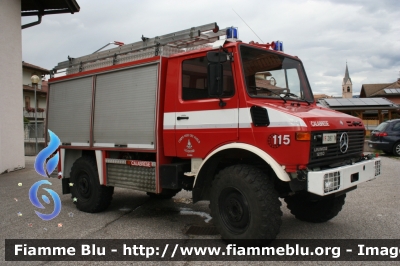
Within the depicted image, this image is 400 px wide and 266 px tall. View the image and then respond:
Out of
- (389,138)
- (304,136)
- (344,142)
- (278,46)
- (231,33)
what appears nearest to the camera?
(304,136)

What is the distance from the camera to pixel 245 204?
428 cm

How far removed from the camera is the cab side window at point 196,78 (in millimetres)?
4617

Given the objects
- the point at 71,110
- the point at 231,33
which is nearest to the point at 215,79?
the point at 231,33

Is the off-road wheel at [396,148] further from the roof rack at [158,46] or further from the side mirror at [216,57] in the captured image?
the side mirror at [216,57]

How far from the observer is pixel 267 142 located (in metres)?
4.20

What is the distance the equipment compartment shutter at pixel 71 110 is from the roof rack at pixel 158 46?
459 millimetres

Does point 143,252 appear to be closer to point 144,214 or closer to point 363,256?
point 144,214

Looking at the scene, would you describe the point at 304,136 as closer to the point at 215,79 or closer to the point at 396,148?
the point at 215,79

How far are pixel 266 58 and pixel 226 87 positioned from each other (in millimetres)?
885

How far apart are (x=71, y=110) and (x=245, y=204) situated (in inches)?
168

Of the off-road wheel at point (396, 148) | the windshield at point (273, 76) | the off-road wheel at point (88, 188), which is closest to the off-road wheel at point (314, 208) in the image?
the windshield at point (273, 76)

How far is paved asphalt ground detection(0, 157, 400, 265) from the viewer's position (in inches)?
201

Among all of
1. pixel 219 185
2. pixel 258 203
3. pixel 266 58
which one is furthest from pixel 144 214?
pixel 266 58

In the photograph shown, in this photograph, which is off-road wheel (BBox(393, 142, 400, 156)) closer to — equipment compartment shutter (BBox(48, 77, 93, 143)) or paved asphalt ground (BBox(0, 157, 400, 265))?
paved asphalt ground (BBox(0, 157, 400, 265))
